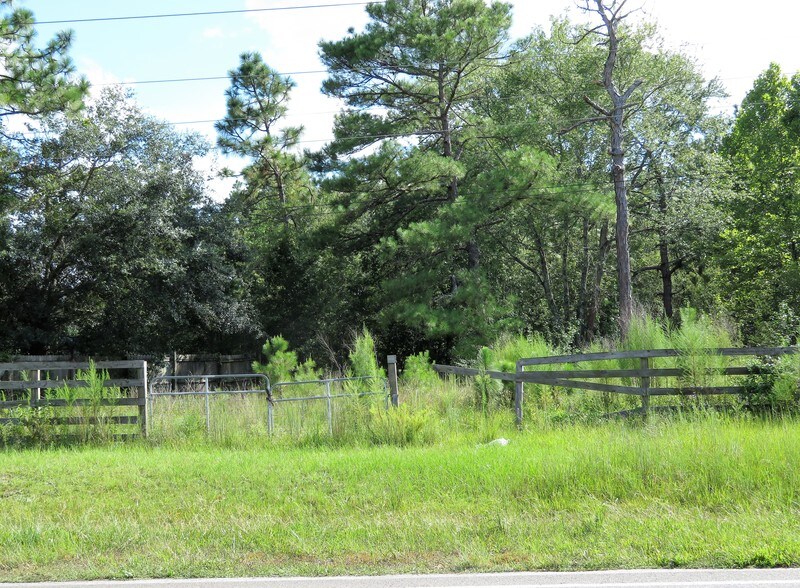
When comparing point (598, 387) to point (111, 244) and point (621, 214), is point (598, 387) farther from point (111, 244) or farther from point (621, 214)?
point (111, 244)

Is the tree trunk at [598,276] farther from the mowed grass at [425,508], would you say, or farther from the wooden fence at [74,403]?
the wooden fence at [74,403]

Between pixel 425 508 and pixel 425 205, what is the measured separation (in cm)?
2395

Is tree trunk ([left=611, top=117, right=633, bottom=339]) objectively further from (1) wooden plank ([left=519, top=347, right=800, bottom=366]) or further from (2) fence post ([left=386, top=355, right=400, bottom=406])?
(2) fence post ([left=386, top=355, right=400, bottom=406])

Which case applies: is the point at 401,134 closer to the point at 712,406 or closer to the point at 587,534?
the point at 712,406

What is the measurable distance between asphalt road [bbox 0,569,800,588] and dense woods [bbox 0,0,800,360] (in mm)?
18204

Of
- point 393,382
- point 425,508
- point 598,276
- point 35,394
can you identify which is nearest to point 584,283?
point 598,276

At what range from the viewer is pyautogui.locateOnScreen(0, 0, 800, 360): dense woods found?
26531 mm

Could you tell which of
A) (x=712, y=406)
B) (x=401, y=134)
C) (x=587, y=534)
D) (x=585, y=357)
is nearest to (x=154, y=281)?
(x=401, y=134)

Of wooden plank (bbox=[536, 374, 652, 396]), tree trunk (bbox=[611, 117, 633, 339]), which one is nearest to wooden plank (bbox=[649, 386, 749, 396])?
wooden plank (bbox=[536, 374, 652, 396])

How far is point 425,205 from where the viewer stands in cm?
3103

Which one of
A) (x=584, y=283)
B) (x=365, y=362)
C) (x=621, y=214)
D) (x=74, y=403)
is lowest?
(x=74, y=403)

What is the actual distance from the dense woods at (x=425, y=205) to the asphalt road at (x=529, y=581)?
1820 cm

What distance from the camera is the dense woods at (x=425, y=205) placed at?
2653 cm

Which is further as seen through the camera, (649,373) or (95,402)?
(95,402)
